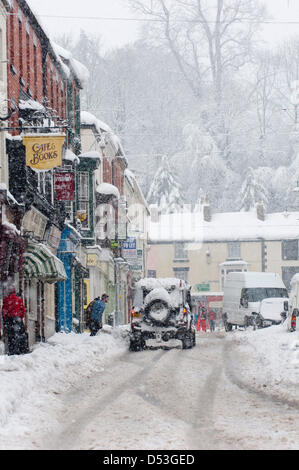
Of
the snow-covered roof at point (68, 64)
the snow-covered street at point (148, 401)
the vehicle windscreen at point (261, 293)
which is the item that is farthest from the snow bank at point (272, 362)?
the snow-covered roof at point (68, 64)

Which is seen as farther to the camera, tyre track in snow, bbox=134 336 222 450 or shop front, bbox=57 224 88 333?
shop front, bbox=57 224 88 333

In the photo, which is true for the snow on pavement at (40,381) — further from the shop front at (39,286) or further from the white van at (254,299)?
the white van at (254,299)

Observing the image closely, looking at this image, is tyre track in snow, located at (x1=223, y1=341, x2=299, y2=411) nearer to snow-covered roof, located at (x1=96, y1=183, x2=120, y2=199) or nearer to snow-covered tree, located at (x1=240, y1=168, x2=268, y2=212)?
snow-covered roof, located at (x1=96, y1=183, x2=120, y2=199)

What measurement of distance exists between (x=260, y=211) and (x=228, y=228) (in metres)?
3.18

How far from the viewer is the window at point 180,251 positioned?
243ft

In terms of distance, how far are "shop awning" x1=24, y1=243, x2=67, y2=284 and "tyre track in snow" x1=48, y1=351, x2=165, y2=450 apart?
19.8 ft

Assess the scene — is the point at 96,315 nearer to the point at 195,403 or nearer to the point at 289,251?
the point at 195,403

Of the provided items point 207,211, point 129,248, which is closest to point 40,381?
point 129,248

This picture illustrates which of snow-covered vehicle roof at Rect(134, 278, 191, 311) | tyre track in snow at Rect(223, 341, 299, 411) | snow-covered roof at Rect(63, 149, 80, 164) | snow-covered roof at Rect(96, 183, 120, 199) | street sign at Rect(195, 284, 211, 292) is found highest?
snow-covered roof at Rect(63, 149, 80, 164)

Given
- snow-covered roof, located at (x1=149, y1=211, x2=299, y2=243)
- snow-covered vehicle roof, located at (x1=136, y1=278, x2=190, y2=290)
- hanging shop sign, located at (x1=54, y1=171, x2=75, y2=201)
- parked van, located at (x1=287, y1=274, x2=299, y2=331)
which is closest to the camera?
snow-covered vehicle roof, located at (x1=136, y1=278, x2=190, y2=290)

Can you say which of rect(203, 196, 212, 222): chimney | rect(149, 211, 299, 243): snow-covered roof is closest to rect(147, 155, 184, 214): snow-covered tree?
rect(149, 211, 299, 243): snow-covered roof

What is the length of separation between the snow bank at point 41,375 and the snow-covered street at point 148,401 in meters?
0.02

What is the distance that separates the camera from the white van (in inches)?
1435
